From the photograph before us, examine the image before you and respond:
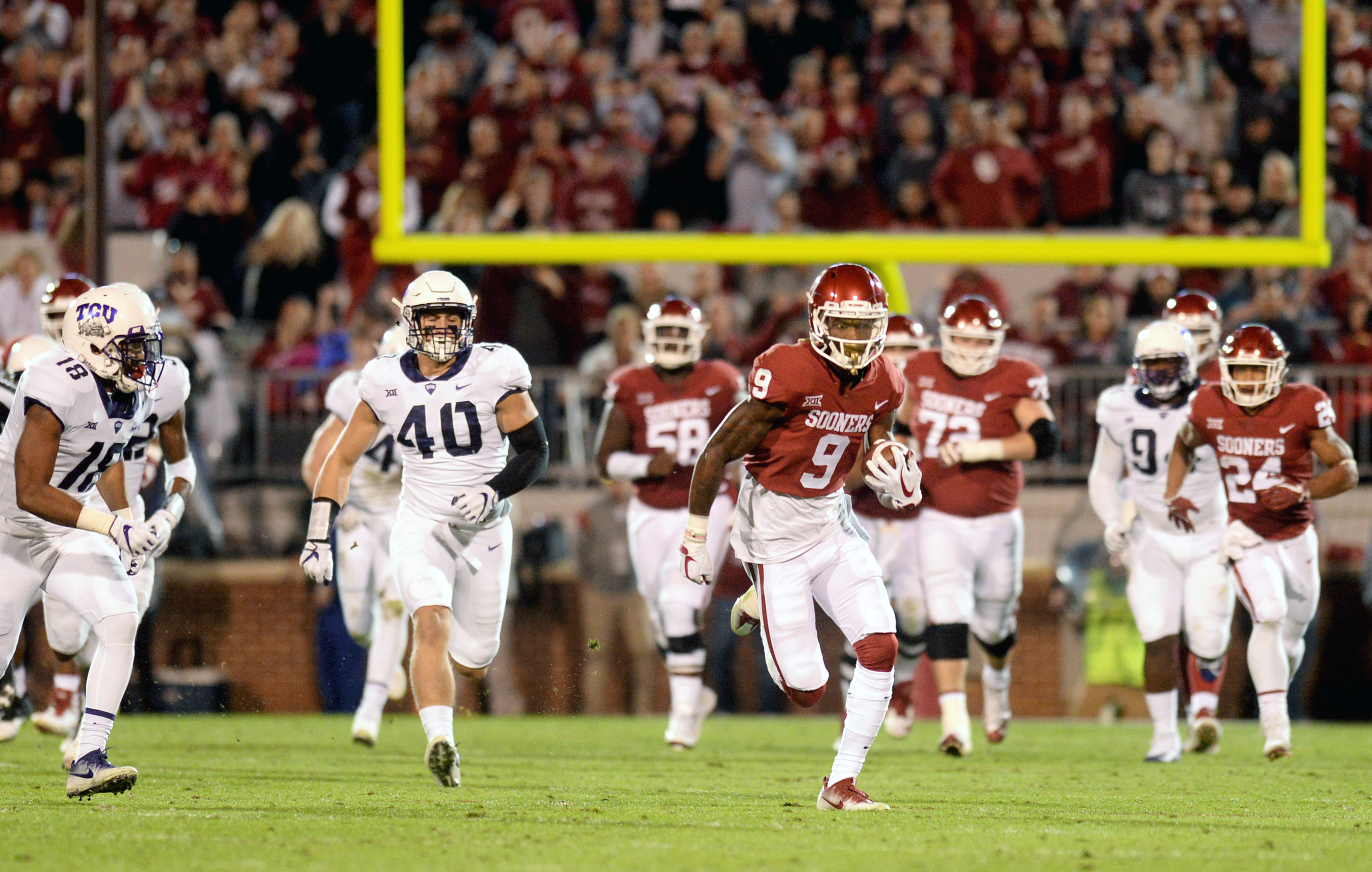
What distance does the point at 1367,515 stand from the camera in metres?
10.7

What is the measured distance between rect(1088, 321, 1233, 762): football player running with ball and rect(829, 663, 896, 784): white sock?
9.25 ft

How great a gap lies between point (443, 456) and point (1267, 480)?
3547mm

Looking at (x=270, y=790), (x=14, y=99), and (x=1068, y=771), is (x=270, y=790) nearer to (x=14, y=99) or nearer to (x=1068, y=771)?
(x=1068, y=771)

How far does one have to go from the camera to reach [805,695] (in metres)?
6.12

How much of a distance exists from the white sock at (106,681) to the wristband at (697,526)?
1.79m

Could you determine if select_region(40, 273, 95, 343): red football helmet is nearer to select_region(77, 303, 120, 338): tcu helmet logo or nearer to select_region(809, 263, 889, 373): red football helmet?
select_region(77, 303, 120, 338): tcu helmet logo

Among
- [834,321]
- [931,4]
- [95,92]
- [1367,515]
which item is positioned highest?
[931,4]

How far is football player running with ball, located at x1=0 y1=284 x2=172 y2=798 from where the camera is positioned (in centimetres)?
589

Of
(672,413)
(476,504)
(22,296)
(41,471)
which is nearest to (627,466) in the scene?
(672,413)

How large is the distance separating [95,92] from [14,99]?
328 cm

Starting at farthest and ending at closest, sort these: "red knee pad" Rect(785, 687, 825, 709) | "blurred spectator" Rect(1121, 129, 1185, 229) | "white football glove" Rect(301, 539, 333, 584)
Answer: "blurred spectator" Rect(1121, 129, 1185, 229) < "white football glove" Rect(301, 539, 333, 584) < "red knee pad" Rect(785, 687, 825, 709)

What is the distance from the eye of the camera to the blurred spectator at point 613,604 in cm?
1112

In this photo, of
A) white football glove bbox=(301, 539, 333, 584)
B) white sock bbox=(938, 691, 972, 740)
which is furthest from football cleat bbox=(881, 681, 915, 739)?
white football glove bbox=(301, 539, 333, 584)

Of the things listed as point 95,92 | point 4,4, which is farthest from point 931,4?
point 4,4
